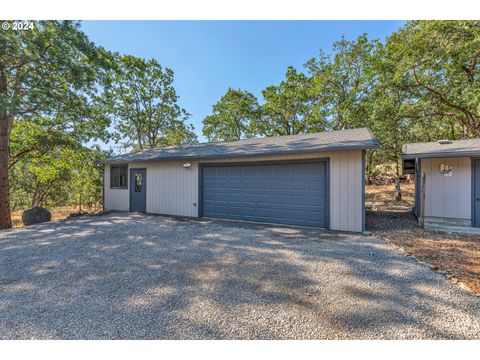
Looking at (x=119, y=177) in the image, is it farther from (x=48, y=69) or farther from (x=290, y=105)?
(x=290, y=105)

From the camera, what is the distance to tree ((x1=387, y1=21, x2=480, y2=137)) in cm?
873

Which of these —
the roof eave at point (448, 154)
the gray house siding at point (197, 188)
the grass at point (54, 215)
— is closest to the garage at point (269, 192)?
the gray house siding at point (197, 188)

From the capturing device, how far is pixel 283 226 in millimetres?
6480

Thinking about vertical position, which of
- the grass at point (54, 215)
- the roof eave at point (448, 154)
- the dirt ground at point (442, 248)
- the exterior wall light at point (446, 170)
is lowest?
the grass at point (54, 215)

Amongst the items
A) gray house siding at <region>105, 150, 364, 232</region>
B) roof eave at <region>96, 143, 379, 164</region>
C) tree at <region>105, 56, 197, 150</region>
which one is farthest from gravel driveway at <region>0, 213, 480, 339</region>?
tree at <region>105, 56, 197, 150</region>

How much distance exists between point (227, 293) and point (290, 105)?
681 inches

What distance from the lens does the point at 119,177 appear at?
396 inches

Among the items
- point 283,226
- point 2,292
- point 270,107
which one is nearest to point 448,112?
point 270,107

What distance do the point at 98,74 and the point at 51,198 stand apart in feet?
44.6

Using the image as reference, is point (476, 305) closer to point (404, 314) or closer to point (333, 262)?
point (404, 314)

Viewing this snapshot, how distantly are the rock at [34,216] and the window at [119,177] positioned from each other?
8.51 feet

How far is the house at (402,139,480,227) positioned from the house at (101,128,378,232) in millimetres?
2340

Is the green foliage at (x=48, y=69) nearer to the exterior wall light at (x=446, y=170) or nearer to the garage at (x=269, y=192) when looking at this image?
the garage at (x=269, y=192)

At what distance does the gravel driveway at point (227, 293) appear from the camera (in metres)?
2.00
